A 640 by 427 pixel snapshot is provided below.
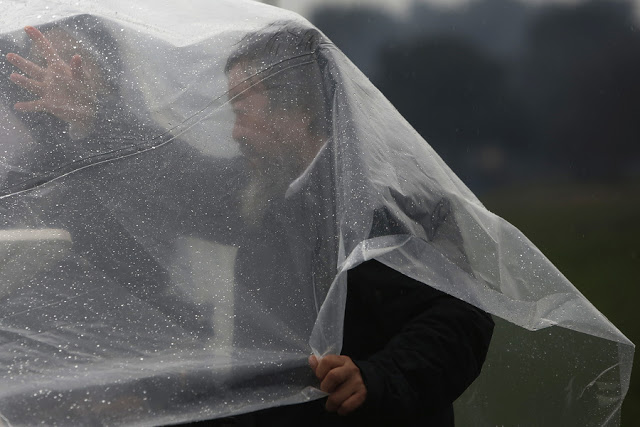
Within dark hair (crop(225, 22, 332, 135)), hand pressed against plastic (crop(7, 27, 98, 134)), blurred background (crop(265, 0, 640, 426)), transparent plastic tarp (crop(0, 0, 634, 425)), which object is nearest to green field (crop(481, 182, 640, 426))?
blurred background (crop(265, 0, 640, 426))

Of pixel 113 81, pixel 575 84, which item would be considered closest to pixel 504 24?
pixel 575 84

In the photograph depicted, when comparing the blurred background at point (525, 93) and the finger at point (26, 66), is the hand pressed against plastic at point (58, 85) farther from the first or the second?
the blurred background at point (525, 93)

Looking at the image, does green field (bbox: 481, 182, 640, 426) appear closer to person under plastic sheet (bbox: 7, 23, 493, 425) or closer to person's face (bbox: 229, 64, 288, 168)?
person under plastic sheet (bbox: 7, 23, 493, 425)

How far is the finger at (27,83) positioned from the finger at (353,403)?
2.22ft

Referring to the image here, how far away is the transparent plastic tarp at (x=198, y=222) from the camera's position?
116 centimetres

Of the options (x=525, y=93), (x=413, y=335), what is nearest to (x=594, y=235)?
(x=525, y=93)

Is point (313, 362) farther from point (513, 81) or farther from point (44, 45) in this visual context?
point (513, 81)

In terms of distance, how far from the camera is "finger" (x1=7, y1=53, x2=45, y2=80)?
48.9 inches

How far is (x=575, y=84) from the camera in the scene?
361cm

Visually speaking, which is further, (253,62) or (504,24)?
(504,24)

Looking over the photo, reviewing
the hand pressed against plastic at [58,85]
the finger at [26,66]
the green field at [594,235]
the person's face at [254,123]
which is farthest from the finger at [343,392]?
the green field at [594,235]

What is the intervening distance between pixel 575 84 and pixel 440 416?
2.56 metres

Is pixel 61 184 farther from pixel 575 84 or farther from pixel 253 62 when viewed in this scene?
pixel 575 84

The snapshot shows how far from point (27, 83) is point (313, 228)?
51cm
